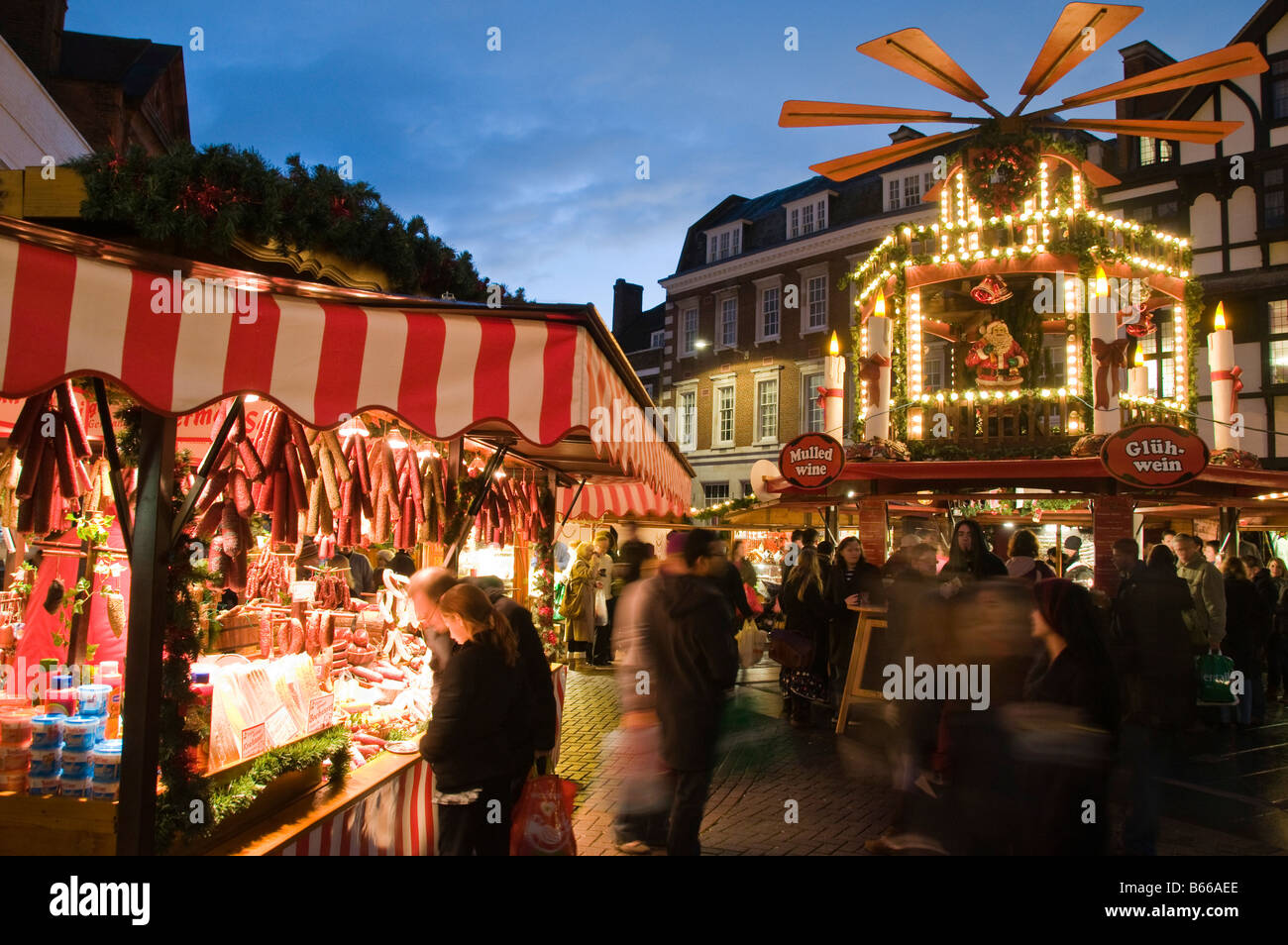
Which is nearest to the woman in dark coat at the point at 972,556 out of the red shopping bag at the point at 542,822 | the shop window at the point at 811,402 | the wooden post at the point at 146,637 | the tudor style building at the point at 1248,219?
the red shopping bag at the point at 542,822

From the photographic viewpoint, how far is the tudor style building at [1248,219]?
20203 millimetres

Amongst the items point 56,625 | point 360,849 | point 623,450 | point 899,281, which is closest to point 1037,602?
point 623,450

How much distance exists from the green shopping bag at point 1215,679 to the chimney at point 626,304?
32.2 metres

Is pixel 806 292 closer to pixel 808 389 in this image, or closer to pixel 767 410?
pixel 808 389

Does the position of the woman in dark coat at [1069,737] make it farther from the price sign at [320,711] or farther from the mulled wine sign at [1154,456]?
the mulled wine sign at [1154,456]

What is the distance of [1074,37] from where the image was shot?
1036cm

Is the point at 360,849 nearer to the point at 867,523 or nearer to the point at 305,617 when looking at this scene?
the point at 305,617

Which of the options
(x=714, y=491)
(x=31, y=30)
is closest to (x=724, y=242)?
(x=714, y=491)

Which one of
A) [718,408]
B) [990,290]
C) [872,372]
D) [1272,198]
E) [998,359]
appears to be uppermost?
[1272,198]

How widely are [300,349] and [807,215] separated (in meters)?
29.6

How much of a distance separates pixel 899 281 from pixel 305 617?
1022cm

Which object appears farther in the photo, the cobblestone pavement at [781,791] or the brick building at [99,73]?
the brick building at [99,73]

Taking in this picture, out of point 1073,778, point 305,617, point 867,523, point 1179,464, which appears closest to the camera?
point 1073,778
